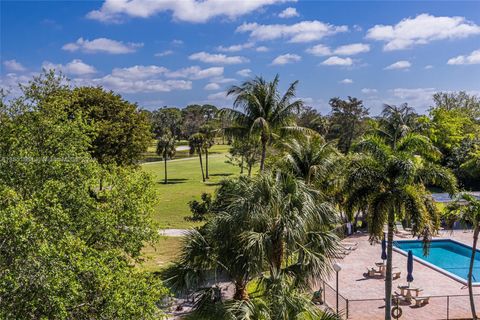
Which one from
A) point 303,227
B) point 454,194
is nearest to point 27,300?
point 303,227

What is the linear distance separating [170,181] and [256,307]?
164 feet

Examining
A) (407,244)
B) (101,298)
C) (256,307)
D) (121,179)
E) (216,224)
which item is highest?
(121,179)

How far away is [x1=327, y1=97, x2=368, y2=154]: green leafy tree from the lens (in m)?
72.4

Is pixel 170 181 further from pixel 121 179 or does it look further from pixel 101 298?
pixel 101 298

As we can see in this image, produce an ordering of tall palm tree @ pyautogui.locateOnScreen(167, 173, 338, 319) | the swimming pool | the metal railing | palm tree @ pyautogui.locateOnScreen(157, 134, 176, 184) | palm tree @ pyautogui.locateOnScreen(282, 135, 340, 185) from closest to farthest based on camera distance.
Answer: tall palm tree @ pyautogui.locateOnScreen(167, 173, 338, 319) → the metal railing → palm tree @ pyautogui.locateOnScreen(282, 135, 340, 185) → the swimming pool → palm tree @ pyautogui.locateOnScreen(157, 134, 176, 184)

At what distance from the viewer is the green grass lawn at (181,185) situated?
35.7 m

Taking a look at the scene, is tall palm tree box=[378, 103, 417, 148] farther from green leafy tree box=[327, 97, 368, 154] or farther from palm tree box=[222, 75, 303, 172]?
green leafy tree box=[327, 97, 368, 154]

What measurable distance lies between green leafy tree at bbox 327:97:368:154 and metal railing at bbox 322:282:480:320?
5568 cm

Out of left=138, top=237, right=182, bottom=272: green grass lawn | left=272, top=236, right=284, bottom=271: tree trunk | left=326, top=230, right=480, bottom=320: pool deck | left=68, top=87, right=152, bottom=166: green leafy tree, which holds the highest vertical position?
left=68, top=87, right=152, bottom=166: green leafy tree

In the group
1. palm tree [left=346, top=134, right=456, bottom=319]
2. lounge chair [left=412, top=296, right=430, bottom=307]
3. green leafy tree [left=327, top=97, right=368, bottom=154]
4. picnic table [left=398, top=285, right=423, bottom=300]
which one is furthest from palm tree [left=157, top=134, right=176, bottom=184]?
palm tree [left=346, top=134, right=456, bottom=319]

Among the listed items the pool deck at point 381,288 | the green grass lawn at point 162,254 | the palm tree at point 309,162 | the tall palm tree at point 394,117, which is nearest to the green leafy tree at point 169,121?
the tall palm tree at point 394,117

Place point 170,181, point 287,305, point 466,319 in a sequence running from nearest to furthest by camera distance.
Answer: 1. point 287,305
2. point 466,319
3. point 170,181

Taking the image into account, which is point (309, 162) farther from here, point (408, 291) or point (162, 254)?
point (162, 254)

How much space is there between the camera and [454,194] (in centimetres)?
1449
